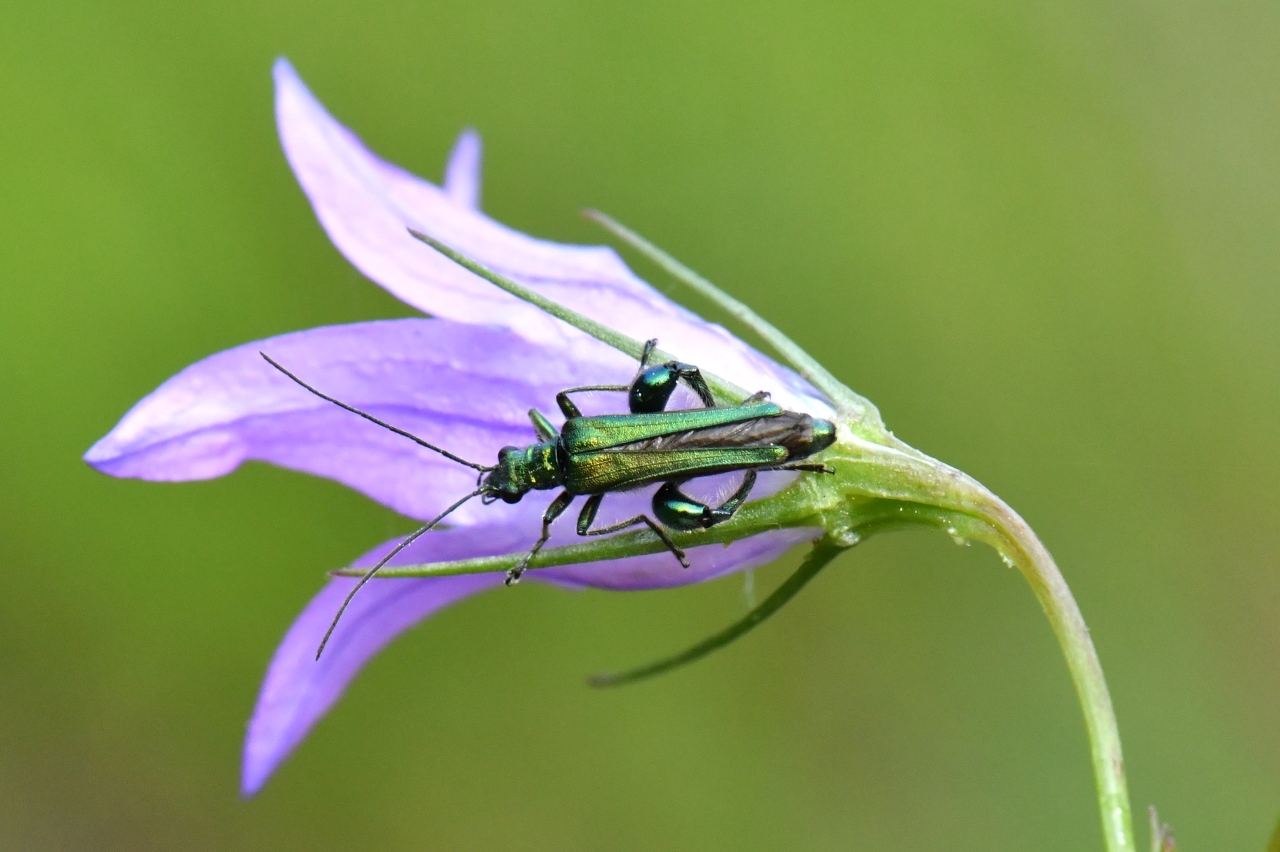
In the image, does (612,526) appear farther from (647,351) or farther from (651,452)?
(647,351)

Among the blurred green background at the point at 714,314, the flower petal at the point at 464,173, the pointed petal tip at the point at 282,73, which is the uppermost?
the pointed petal tip at the point at 282,73

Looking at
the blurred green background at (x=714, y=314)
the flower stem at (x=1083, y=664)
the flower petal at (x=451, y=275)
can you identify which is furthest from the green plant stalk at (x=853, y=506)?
the blurred green background at (x=714, y=314)

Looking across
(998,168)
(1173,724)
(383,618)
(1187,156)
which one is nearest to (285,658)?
(383,618)

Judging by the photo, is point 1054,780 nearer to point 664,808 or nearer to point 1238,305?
point 664,808

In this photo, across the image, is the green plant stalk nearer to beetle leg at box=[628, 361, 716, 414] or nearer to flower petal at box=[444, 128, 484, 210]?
beetle leg at box=[628, 361, 716, 414]

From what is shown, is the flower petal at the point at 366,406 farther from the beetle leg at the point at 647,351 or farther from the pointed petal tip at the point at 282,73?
the pointed petal tip at the point at 282,73
